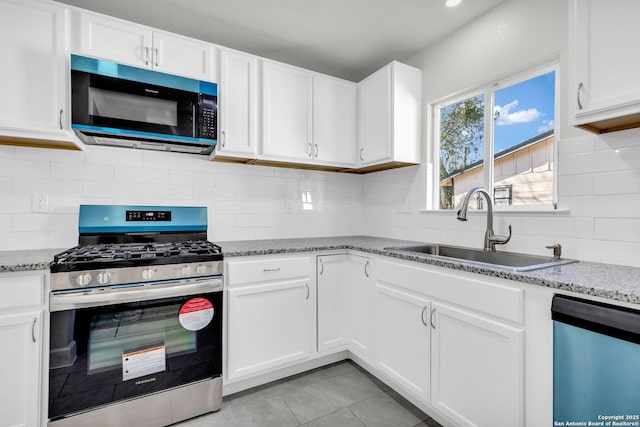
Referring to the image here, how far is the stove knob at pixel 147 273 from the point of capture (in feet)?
5.16

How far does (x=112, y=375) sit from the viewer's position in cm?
154

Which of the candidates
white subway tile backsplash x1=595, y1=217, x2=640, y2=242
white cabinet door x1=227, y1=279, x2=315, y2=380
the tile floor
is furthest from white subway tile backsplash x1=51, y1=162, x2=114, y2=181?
white subway tile backsplash x1=595, y1=217, x2=640, y2=242

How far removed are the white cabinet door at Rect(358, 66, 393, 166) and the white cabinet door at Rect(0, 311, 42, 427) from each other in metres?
2.26

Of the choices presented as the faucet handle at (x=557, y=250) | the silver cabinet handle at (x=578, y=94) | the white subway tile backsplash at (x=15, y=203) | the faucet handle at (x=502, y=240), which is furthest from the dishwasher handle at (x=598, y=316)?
the white subway tile backsplash at (x=15, y=203)

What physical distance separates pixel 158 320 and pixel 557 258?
6.94ft

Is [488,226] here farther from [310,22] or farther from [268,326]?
[310,22]

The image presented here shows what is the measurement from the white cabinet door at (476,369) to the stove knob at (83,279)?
1718 millimetres

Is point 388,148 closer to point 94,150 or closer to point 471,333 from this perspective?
point 471,333

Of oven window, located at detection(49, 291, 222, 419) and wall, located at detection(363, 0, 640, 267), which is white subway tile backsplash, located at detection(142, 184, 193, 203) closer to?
oven window, located at detection(49, 291, 222, 419)

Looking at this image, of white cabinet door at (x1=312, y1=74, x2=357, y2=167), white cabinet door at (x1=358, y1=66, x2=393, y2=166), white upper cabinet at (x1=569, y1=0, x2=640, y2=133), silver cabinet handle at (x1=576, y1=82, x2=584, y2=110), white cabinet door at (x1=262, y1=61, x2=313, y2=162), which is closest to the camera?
white upper cabinet at (x1=569, y1=0, x2=640, y2=133)

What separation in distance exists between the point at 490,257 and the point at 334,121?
5.11 feet

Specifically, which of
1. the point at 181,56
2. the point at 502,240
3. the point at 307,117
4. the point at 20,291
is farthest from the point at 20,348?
the point at 502,240

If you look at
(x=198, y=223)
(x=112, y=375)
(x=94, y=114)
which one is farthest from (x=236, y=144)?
(x=112, y=375)

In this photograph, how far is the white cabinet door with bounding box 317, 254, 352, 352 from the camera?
2.20 metres
